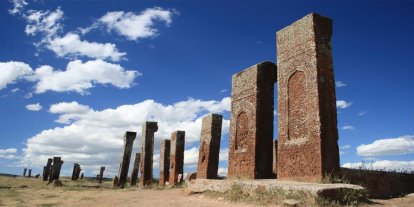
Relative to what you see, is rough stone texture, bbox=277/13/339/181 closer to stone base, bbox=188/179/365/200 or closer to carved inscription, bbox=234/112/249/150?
stone base, bbox=188/179/365/200

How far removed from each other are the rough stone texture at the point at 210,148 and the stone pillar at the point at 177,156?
7.74 feet

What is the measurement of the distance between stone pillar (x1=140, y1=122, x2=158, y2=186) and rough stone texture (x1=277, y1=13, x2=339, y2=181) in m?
10.0

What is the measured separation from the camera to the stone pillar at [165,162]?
18219 mm

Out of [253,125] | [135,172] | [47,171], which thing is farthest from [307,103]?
[47,171]

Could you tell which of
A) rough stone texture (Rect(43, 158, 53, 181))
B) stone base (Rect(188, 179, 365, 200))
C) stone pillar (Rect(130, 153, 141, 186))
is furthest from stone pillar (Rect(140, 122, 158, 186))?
rough stone texture (Rect(43, 158, 53, 181))

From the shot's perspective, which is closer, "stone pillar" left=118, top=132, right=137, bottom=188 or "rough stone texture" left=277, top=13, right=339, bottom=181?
"rough stone texture" left=277, top=13, right=339, bottom=181

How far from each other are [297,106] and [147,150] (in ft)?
35.9

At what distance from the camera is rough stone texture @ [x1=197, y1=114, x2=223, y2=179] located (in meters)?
14.3

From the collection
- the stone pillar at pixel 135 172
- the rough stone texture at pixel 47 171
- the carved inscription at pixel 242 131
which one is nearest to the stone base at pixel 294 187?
the carved inscription at pixel 242 131

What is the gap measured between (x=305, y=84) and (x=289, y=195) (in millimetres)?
3650

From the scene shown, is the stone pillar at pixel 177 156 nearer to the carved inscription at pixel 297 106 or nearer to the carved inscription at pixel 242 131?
the carved inscription at pixel 242 131

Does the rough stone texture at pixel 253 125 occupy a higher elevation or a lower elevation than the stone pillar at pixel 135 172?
higher

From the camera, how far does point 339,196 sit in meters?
6.58

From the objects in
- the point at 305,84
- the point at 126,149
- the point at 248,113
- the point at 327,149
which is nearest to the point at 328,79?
the point at 305,84
